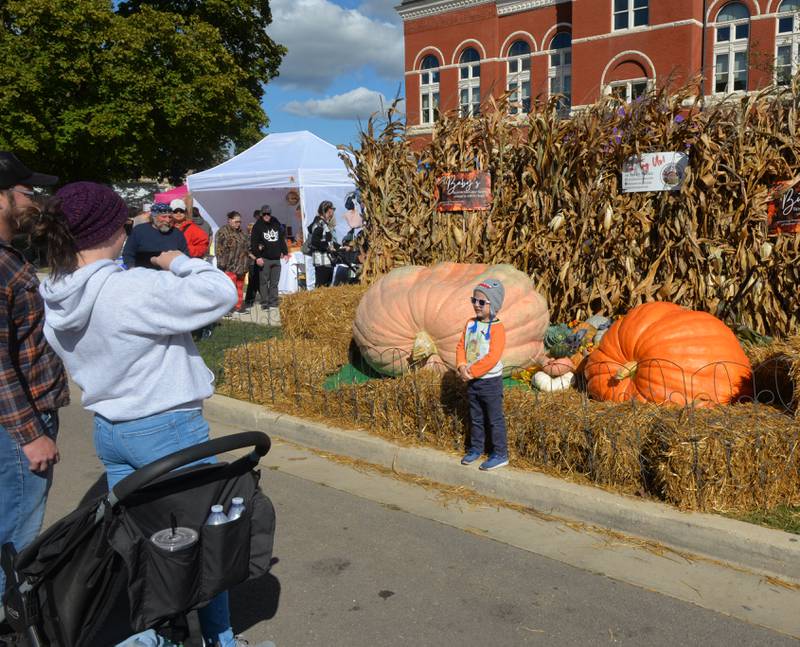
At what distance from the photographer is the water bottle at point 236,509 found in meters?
2.20

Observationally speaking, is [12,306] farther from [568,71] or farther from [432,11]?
[432,11]

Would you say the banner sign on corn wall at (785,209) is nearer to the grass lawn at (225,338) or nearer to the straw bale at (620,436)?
the straw bale at (620,436)

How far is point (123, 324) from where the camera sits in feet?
7.61

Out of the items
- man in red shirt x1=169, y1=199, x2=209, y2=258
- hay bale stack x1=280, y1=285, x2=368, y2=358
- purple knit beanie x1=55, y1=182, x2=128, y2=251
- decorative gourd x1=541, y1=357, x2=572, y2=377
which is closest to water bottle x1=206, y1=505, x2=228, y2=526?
purple knit beanie x1=55, y1=182, x2=128, y2=251

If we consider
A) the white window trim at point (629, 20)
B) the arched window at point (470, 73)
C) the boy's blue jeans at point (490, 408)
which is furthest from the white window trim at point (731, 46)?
the boy's blue jeans at point (490, 408)

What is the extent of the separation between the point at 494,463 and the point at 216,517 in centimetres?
267

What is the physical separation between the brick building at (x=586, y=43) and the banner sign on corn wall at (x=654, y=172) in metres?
19.6

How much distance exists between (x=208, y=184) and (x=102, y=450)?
47.1 ft

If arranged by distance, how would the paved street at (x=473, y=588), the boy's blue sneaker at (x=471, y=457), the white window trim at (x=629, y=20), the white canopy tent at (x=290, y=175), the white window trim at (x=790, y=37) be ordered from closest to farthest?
the paved street at (x=473, y=588), the boy's blue sneaker at (x=471, y=457), the white canopy tent at (x=290, y=175), the white window trim at (x=790, y=37), the white window trim at (x=629, y=20)

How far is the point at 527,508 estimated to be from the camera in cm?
433

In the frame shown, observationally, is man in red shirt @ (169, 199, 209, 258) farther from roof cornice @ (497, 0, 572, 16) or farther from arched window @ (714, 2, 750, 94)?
roof cornice @ (497, 0, 572, 16)

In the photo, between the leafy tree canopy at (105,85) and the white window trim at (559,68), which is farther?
the white window trim at (559,68)

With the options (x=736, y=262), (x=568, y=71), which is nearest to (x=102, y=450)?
(x=736, y=262)

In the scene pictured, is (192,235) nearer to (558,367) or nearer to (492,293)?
(558,367)
